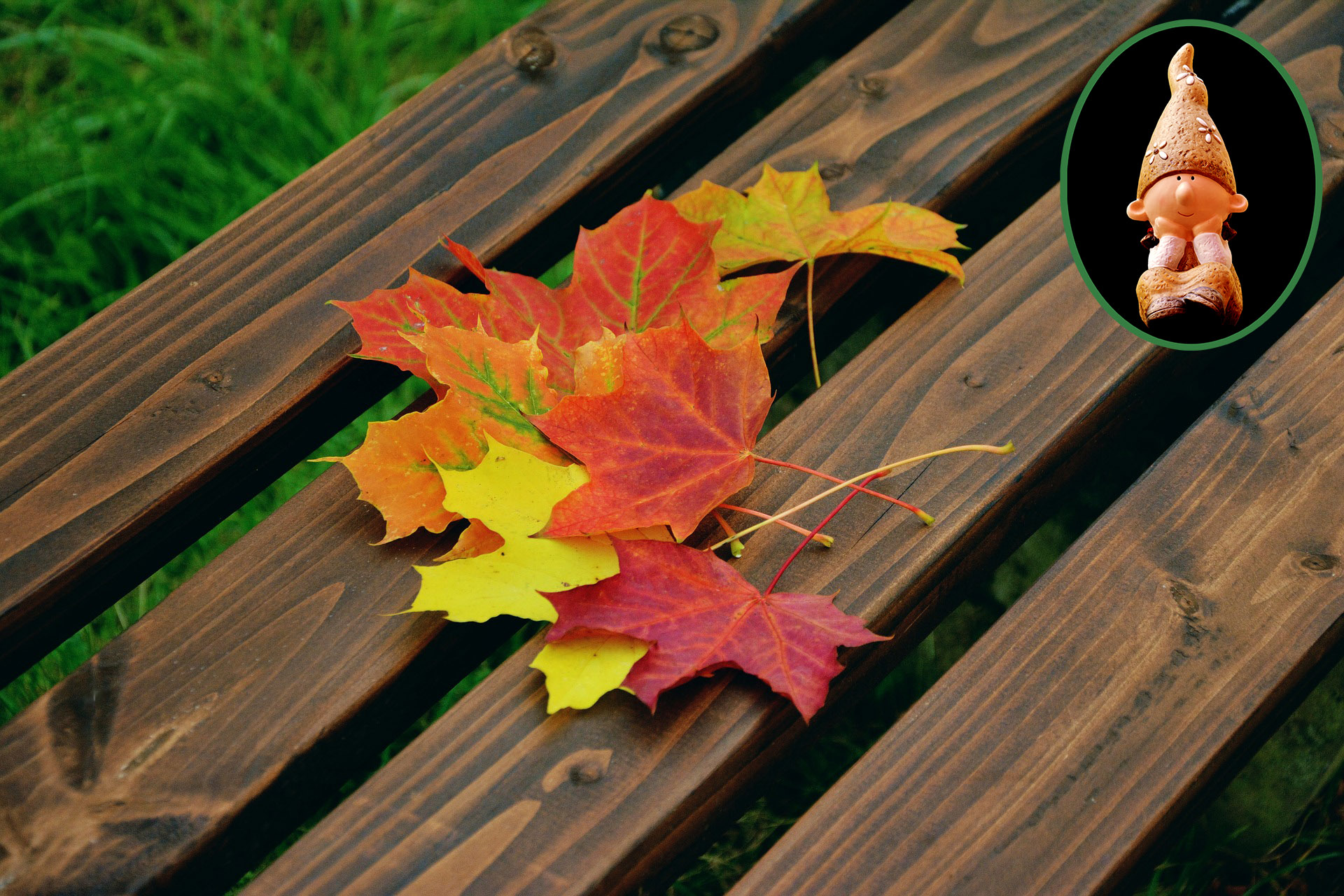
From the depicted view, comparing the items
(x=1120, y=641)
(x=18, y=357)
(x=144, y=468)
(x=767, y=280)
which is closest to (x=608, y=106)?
(x=767, y=280)

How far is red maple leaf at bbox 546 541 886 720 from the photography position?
822 millimetres

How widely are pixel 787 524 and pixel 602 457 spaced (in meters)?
0.19

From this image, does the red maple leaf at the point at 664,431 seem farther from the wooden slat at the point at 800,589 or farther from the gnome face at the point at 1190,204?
the gnome face at the point at 1190,204

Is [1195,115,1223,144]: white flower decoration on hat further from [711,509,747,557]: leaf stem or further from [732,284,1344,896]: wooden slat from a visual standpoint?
[711,509,747,557]: leaf stem

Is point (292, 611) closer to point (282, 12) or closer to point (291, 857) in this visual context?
point (291, 857)

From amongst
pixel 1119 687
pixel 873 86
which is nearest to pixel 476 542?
pixel 1119 687

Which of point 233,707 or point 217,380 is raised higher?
point 217,380

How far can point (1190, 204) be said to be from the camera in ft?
3.07

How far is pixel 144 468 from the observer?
101cm

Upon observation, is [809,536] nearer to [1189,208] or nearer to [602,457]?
[602,457]

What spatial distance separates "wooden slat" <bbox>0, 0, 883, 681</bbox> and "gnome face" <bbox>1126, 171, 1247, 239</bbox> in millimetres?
574

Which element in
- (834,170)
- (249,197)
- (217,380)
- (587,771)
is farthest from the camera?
(249,197)

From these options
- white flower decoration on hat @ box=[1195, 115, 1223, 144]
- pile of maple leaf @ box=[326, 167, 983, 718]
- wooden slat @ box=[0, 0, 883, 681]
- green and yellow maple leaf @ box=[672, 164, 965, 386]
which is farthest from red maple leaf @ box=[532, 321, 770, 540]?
white flower decoration on hat @ box=[1195, 115, 1223, 144]

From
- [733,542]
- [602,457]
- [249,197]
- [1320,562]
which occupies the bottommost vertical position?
[1320,562]
